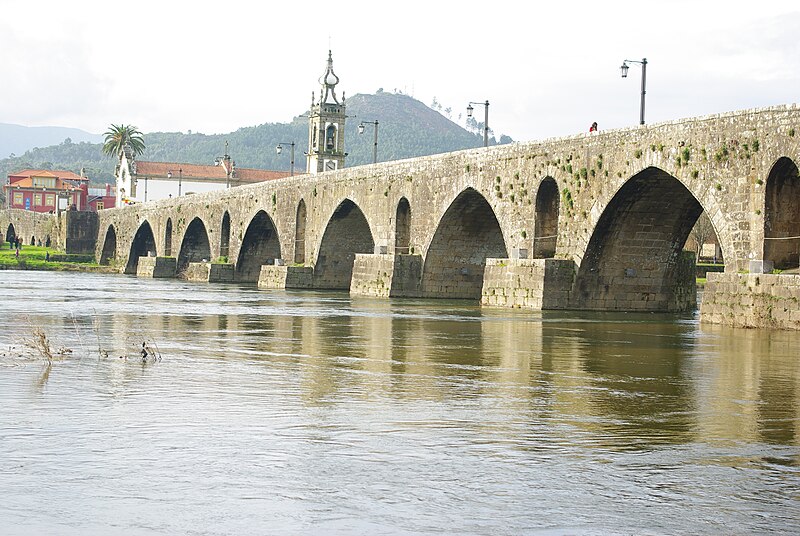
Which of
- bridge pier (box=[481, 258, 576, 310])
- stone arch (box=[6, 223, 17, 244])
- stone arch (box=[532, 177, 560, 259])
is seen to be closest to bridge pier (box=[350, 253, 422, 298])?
bridge pier (box=[481, 258, 576, 310])

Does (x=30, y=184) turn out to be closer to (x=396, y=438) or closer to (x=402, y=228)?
(x=402, y=228)

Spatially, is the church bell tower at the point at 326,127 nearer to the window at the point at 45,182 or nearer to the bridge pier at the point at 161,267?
the bridge pier at the point at 161,267

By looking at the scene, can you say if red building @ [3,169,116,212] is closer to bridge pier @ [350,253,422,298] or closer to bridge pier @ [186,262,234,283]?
bridge pier @ [186,262,234,283]

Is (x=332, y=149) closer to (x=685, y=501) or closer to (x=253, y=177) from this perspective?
(x=253, y=177)

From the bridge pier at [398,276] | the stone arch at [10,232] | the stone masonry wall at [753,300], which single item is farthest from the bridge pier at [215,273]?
the stone arch at [10,232]

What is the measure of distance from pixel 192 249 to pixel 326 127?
102ft

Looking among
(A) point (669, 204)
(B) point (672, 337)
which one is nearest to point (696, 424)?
(B) point (672, 337)

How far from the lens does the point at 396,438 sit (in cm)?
1181

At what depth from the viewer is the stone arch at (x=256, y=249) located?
70.8 meters

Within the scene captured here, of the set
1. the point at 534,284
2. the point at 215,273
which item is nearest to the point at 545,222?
the point at 534,284

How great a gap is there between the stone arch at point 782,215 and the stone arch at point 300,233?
35.5 m

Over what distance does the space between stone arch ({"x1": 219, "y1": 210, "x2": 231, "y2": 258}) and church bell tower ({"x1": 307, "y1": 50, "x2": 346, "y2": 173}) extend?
114 ft

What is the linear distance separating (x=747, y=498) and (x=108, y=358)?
38.7 ft

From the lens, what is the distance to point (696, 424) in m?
13.1
